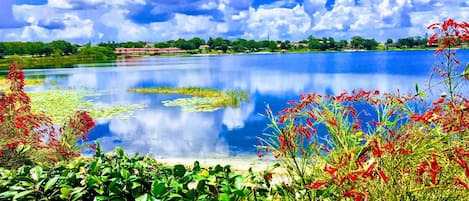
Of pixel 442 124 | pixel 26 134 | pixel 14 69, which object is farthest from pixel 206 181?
pixel 14 69

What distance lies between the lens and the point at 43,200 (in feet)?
5.83

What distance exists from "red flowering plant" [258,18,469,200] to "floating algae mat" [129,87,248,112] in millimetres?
12697

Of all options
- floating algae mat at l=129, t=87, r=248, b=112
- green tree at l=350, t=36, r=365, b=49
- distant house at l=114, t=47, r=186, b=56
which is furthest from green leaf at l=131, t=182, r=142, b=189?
distant house at l=114, t=47, r=186, b=56

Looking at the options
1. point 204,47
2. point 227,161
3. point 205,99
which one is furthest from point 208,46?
point 227,161

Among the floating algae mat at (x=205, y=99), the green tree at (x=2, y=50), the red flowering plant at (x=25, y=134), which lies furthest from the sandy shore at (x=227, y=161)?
the green tree at (x=2, y=50)

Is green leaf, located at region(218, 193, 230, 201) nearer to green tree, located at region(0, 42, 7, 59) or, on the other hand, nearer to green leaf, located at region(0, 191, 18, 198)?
green leaf, located at region(0, 191, 18, 198)

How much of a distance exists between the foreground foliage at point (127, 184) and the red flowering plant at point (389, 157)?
0.25 meters

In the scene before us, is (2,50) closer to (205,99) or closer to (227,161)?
(205,99)

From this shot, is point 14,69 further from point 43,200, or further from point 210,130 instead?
point 210,130

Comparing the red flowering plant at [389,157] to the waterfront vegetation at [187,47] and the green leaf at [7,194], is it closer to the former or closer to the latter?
the green leaf at [7,194]

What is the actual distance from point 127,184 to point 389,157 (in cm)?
102

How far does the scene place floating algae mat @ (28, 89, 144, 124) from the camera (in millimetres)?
13984

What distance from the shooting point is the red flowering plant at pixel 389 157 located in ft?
4.76

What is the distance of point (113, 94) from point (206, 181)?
1909 cm
